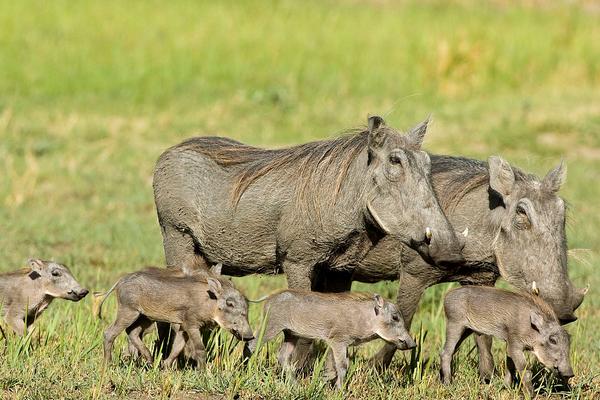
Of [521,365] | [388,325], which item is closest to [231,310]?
[388,325]

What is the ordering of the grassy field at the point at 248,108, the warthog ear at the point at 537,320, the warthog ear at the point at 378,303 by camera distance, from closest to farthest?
the warthog ear at the point at 537,320 < the warthog ear at the point at 378,303 < the grassy field at the point at 248,108

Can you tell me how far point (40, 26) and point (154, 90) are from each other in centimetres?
273

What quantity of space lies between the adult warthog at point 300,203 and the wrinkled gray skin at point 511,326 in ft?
1.13

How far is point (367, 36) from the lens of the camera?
18.1m

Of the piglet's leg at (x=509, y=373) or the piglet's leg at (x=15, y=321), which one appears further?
the piglet's leg at (x=15, y=321)

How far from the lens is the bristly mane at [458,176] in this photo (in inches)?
255

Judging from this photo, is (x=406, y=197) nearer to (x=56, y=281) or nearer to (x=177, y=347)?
(x=177, y=347)

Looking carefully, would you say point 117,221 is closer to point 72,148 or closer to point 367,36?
point 72,148

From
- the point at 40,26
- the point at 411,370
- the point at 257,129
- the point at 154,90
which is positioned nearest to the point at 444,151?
the point at 257,129

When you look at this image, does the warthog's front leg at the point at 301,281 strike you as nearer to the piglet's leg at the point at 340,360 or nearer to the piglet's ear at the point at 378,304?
the piglet's leg at the point at 340,360

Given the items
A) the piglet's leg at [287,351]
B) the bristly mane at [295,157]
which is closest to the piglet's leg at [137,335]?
the piglet's leg at [287,351]

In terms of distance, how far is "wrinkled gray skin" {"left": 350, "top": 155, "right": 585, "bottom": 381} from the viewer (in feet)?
18.7

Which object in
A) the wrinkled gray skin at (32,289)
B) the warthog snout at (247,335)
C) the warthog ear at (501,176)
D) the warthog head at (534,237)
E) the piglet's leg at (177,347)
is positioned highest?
the warthog ear at (501,176)

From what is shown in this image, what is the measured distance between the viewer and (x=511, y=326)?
5586 mm
